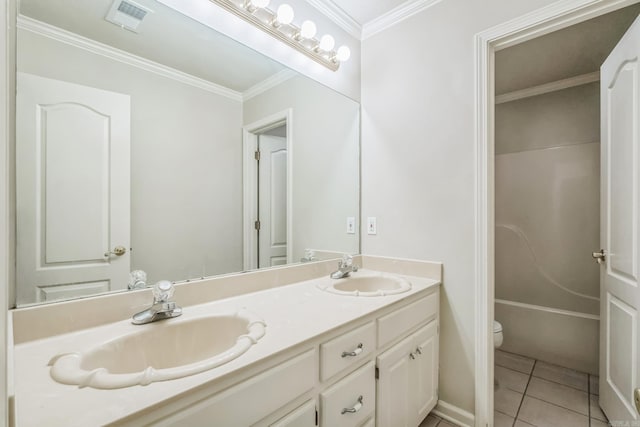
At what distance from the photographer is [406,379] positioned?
1277mm

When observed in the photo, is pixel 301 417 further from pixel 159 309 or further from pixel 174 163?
pixel 174 163

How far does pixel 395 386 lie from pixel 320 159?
1268 mm

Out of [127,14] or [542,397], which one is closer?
[127,14]

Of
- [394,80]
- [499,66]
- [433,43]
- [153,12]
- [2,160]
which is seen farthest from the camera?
[499,66]

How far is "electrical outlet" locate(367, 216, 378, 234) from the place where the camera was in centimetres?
187

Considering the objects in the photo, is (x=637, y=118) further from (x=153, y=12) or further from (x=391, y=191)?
(x=153, y=12)

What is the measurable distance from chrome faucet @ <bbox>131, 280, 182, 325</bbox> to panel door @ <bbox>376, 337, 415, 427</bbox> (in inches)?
31.6

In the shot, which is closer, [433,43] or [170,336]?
[170,336]

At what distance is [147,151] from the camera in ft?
3.64

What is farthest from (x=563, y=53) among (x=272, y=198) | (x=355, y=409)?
(x=355, y=409)

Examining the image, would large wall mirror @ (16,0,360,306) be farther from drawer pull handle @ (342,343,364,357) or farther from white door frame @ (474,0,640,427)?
white door frame @ (474,0,640,427)

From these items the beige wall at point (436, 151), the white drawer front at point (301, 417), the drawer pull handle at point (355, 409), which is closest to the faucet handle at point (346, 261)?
the beige wall at point (436, 151)

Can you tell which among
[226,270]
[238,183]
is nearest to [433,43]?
[238,183]

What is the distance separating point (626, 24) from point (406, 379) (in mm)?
2327
